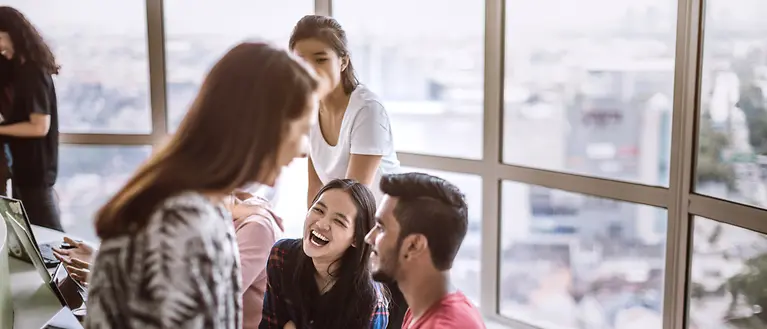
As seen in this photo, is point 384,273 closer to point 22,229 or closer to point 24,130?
point 22,229

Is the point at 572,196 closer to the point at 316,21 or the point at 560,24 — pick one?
the point at 560,24

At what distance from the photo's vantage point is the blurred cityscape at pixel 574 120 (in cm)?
219

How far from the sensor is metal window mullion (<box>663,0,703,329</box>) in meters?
2.25

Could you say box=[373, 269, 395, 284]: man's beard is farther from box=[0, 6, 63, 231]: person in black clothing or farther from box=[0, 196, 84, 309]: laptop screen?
box=[0, 6, 63, 231]: person in black clothing

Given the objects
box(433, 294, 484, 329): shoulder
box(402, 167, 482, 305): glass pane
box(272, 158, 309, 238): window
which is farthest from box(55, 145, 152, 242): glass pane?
A: box(433, 294, 484, 329): shoulder

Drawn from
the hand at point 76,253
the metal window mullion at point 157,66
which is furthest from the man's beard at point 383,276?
the metal window mullion at point 157,66

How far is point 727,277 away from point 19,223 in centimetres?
195

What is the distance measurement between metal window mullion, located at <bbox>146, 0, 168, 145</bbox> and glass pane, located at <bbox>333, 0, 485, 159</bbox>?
853 millimetres

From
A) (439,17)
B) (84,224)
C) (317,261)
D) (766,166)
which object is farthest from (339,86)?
(84,224)

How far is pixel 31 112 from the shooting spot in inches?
108

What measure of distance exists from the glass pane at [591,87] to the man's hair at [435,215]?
130 cm

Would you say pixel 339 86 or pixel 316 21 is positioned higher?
pixel 316 21

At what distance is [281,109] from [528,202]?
6.53ft

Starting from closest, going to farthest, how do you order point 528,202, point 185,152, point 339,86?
point 185,152 → point 339,86 → point 528,202
